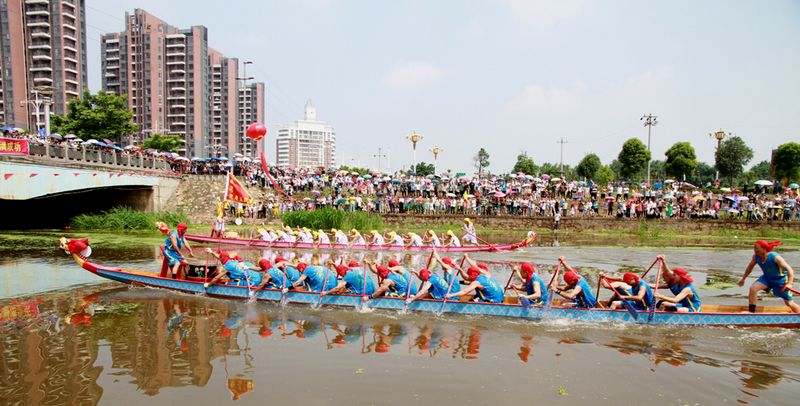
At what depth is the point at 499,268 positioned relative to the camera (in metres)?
20.0

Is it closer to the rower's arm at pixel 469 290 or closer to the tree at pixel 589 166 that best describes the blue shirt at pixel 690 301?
the rower's arm at pixel 469 290

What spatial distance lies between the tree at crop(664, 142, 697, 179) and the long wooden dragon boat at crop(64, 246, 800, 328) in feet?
169

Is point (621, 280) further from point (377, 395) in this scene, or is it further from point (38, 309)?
point (38, 309)

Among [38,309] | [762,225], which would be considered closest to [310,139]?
[762,225]

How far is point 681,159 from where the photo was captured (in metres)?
56.6

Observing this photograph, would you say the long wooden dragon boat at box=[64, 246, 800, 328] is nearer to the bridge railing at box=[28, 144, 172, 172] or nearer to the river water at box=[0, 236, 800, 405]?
the river water at box=[0, 236, 800, 405]

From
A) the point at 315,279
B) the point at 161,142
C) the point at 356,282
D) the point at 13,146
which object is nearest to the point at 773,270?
the point at 356,282

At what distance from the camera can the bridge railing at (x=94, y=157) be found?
1053 inches

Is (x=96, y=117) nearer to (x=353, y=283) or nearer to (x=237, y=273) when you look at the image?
(x=237, y=273)

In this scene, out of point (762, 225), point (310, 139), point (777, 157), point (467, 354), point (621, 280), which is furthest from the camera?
point (310, 139)

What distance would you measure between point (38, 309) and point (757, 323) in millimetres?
17436

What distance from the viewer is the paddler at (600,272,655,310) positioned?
36.6 ft

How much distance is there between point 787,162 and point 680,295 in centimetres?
5713

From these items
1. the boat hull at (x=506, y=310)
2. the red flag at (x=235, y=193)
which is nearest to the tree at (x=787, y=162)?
the boat hull at (x=506, y=310)
